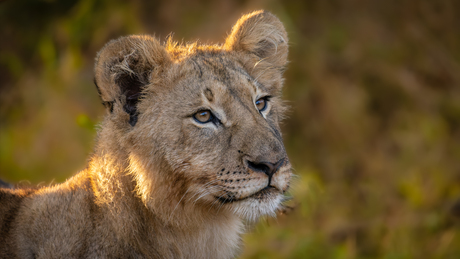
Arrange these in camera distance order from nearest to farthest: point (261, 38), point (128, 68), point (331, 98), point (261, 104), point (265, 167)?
point (265, 167) < point (128, 68) < point (261, 104) < point (261, 38) < point (331, 98)

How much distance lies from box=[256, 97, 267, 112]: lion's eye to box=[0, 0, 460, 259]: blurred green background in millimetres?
3860

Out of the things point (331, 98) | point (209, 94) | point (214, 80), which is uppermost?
point (331, 98)

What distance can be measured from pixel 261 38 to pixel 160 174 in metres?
1.63

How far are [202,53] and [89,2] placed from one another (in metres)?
3.88

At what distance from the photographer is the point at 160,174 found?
3.30m

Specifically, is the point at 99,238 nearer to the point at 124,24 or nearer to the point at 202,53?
the point at 202,53

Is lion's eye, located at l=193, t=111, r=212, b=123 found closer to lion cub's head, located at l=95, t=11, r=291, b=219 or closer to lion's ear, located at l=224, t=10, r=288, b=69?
lion cub's head, located at l=95, t=11, r=291, b=219

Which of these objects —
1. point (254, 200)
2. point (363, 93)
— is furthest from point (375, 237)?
point (254, 200)

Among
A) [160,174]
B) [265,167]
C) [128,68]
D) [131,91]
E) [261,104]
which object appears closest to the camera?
[265,167]

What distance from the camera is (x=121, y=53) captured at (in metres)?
3.36

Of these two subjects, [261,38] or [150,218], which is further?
[261,38]

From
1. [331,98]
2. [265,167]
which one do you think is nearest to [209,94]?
[265,167]

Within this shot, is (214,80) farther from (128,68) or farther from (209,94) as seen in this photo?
(128,68)

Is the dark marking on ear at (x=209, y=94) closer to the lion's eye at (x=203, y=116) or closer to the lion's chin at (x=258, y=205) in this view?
the lion's eye at (x=203, y=116)
